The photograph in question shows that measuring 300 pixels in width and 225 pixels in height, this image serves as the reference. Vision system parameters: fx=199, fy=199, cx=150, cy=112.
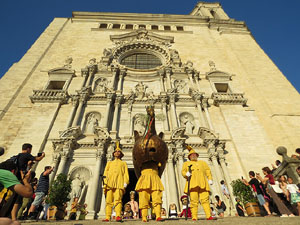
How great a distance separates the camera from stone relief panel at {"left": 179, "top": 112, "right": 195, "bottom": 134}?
12.5 metres

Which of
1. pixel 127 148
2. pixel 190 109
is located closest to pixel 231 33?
pixel 190 109

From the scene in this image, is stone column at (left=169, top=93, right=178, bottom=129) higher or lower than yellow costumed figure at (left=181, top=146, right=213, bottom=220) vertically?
higher

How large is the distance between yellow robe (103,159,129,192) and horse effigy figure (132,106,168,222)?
36 cm

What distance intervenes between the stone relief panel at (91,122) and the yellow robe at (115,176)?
744 centimetres

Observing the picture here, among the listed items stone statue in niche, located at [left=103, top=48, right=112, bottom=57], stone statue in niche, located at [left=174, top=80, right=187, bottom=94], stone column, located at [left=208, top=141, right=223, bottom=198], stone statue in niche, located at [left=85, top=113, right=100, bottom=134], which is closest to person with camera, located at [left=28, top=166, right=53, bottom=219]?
stone statue in niche, located at [left=85, top=113, right=100, bottom=134]

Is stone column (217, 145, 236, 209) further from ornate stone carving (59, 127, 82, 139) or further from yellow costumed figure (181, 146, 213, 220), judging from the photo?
ornate stone carving (59, 127, 82, 139)

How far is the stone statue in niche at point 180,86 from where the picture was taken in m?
15.2

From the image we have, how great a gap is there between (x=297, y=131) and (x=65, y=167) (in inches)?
553

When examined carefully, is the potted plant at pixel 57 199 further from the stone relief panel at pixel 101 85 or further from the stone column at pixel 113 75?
the stone relief panel at pixel 101 85

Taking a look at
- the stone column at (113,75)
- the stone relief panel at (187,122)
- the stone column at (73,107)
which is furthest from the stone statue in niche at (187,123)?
the stone column at (73,107)

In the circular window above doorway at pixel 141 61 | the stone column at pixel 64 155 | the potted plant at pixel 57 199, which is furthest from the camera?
the circular window above doorway at pixel 141 61

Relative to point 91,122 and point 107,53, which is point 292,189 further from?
point 107,53

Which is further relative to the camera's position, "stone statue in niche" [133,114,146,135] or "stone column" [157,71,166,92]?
"stone column" [157,71,166,92]

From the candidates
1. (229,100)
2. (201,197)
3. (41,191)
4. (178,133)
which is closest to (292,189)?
(201,197)
